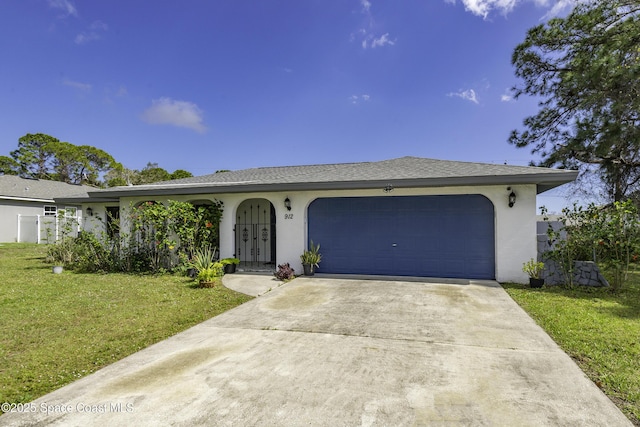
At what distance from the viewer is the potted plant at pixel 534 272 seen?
7352 mm

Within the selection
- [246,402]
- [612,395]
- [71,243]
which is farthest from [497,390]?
[71,243]

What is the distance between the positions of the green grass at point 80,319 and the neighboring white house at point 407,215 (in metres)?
3.04

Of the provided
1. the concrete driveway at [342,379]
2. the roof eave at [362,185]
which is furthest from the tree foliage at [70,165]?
the concrete driveway at [342,379]

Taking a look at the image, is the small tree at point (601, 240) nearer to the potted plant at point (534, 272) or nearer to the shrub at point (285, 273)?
the potted plant at point (534, 272)

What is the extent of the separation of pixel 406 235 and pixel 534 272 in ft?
10.3

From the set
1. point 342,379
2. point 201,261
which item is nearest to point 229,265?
point 201,261

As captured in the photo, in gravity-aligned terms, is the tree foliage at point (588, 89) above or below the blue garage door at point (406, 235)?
above

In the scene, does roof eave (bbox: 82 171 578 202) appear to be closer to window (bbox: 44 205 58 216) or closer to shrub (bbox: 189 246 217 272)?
shrub (bbox: 189 246 217 272)

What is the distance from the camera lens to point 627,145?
11281 mm

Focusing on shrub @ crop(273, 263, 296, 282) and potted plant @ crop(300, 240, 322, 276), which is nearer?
shrub @ crop(273, 263, 296, 282)

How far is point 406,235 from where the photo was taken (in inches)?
342

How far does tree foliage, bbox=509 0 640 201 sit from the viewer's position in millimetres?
9859

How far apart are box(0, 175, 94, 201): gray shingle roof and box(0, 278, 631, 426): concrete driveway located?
2034 cm

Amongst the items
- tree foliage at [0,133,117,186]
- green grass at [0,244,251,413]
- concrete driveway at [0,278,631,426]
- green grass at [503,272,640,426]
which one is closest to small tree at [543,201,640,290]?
green grass at [503,272,640,426]
